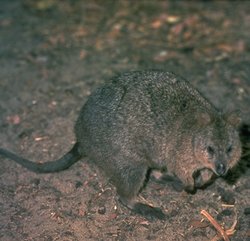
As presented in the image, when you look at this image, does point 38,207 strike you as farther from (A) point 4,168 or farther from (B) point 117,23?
(B) point 117,23

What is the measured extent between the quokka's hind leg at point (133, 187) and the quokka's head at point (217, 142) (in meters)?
0.59

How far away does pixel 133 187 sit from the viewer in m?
4.90

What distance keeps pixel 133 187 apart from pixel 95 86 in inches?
88.2

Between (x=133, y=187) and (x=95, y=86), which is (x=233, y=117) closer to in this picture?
(x=133, y=187)

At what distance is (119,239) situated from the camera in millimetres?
4637

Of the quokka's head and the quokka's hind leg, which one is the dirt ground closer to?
the quokka's hind leg

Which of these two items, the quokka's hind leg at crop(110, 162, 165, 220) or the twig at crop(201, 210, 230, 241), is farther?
the quokka's hind leg at crop(110, 162, 165, 220)

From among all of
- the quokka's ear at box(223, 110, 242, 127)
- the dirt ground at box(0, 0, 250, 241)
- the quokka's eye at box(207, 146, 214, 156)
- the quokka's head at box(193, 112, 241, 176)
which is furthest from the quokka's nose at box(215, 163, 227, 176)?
the dirt ground at box(0, 0, 250, 241)

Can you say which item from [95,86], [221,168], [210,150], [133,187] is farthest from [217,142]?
[95,86]

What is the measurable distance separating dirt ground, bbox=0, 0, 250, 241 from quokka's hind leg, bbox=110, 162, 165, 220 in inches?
3.5

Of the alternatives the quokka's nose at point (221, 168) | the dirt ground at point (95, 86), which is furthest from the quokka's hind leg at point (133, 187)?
the quokka's nose at point (221, 168)

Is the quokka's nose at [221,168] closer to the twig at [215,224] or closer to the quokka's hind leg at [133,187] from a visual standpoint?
the twig at [215,224]

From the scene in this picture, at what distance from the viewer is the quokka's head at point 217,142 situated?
460 centimetres

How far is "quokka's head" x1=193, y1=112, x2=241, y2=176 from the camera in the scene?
4602 millimetres
